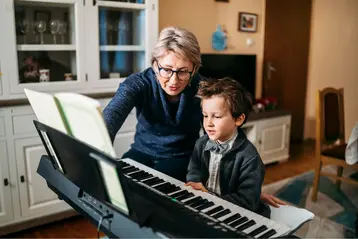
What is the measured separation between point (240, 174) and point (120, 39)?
5.76 ft

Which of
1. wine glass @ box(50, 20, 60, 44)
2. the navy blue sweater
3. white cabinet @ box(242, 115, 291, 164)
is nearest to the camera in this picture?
the navy blue sweater

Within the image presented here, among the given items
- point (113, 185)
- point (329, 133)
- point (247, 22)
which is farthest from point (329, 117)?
point (113, 185)

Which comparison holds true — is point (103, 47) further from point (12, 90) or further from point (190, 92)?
point (190, 92)

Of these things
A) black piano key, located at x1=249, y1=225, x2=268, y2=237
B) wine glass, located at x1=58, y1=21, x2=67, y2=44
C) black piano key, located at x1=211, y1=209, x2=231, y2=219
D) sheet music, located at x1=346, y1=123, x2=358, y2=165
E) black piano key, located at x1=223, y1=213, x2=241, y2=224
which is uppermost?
wine glass, located at x1=58, y1=21, x2=67, y2=44

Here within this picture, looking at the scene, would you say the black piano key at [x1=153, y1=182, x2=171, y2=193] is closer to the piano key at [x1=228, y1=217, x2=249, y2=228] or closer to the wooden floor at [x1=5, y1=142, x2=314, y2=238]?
the piano key at [x1=228, y1=217, x2=249, y2=228]

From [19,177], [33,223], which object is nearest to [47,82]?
[19,177]

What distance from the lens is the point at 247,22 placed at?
3.96m

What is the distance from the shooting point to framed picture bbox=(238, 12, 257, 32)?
3.89 meters

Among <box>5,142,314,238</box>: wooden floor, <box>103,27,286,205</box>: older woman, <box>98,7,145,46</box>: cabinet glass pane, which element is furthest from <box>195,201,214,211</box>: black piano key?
<box>98,7,145,46</box>: cabinet glass pane

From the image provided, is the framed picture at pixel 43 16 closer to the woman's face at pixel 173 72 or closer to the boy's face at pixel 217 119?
the woman's face at pixel 173 72

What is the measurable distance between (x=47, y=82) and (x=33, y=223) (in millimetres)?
973

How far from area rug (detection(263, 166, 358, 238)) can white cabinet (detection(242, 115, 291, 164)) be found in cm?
38

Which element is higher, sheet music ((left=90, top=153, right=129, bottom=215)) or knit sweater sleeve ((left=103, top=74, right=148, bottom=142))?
knit sweater sleeve ((left=103, top=74, right=148, bottom=142))

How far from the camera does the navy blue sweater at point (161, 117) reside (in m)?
1.62
